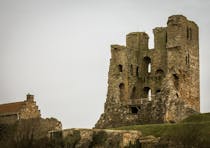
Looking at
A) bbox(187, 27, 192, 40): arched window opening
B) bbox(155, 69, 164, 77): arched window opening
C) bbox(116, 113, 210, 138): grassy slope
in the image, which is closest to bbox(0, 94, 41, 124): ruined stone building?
bbox(155, 69, 164, 77): arched window opening

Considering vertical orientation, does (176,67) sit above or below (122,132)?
above

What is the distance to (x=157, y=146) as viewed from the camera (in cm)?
→ 5319

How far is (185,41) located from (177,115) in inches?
275

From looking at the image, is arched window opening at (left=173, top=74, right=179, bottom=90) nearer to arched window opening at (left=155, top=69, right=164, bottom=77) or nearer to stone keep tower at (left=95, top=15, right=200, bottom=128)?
stone keep tower at (left=95, top=15, right=200, bottom=128)

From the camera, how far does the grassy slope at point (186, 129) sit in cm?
5262

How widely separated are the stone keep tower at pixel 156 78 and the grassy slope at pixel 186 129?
7.27 meters

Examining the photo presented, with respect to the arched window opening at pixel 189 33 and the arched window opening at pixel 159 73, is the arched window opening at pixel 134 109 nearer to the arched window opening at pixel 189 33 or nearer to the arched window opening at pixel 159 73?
the arched window opening at pixel 159 73

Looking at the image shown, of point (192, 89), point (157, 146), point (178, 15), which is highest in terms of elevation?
point (178, 15)

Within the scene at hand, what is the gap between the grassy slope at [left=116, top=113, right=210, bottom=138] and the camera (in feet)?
173

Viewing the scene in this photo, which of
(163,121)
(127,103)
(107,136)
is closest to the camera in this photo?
(107,136)

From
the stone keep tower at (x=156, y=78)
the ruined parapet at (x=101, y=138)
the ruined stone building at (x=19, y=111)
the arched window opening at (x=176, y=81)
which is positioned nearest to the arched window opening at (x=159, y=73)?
the stone keep tower at (x=156, y=78)

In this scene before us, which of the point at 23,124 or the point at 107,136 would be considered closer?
the point at 107,136

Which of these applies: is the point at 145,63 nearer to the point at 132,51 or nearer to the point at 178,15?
the point at 132,51

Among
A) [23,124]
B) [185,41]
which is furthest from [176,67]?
[23,124]
